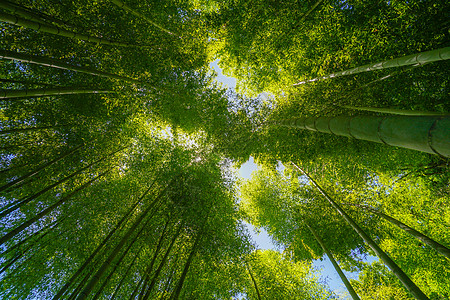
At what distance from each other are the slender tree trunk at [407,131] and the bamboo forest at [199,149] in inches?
62.4

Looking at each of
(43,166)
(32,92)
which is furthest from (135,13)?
(43,166)

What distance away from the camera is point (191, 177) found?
4801 mm

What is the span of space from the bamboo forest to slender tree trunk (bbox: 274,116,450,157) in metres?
1.58

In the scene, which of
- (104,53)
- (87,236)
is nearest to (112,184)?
(87,236)

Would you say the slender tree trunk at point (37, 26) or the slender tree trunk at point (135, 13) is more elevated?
the slender tree trunk at point (135, 13)

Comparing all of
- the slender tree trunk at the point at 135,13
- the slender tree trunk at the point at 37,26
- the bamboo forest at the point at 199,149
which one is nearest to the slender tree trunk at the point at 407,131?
the bamboo forest at the point at 199,149

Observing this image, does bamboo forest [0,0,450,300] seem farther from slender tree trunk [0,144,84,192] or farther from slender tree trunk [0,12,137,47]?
slender tree trunk [0,12,137,47]

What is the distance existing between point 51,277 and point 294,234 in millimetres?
6556

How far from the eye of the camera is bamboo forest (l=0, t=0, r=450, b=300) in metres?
3.03

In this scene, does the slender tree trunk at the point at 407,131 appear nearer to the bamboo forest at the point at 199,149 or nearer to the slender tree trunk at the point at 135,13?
the bamboo forest at the point at 199,149

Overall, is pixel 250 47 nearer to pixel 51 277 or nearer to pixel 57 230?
pixel 57 230

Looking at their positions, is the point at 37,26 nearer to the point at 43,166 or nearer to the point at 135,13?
the point at 135,13

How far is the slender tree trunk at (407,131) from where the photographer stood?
0.97 meters

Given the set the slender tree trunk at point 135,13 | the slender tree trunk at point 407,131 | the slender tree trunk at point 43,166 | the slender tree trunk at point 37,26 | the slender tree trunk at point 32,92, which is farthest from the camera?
the slender tree trunk at point 43,166
